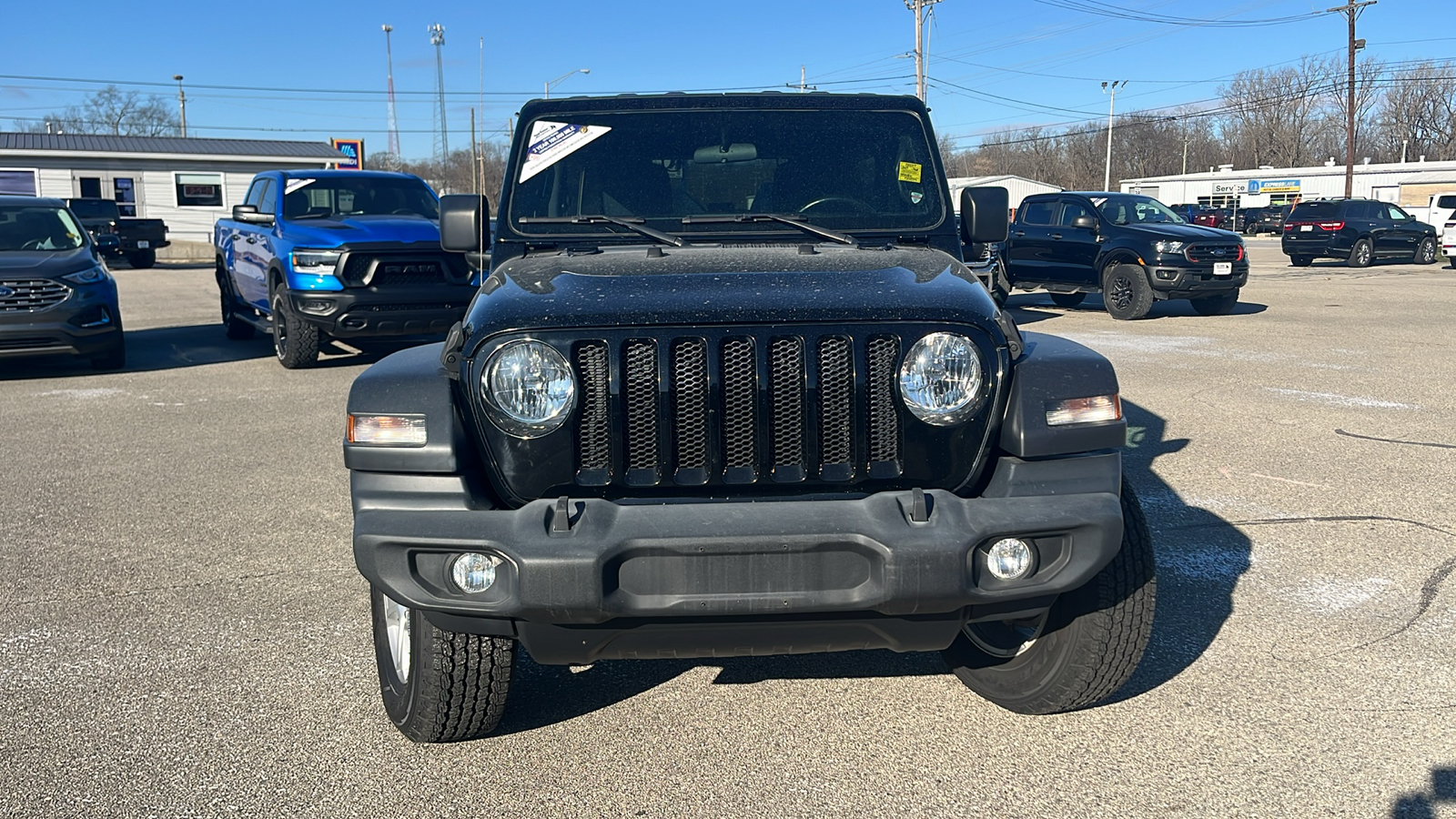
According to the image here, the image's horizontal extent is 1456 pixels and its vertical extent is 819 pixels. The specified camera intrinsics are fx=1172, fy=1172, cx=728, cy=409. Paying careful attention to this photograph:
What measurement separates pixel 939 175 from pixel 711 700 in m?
2.08

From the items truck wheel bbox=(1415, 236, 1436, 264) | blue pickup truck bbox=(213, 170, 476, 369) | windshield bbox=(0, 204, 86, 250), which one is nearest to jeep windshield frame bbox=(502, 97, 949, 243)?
blue pickup truck bbox=(213, 170, 476, 369)

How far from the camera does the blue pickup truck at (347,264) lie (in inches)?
408

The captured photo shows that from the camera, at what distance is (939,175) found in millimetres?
4344

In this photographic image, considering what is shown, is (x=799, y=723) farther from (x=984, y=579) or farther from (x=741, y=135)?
(x=741, y=135)

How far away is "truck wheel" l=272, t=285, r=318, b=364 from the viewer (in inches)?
421

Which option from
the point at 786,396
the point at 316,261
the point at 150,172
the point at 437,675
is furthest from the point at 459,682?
the point at 150,172

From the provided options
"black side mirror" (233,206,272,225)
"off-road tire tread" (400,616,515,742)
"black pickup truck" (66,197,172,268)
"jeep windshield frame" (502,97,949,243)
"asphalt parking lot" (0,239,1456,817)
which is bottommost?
"asphalt parking lot" (0,239,1456,817)

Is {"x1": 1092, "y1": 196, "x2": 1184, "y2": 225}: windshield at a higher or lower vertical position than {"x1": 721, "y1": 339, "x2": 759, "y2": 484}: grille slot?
higher

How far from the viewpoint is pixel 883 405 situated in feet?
9.69

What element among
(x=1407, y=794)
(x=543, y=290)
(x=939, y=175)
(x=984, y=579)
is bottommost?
(x=1407, y=794)

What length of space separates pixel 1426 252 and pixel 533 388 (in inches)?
1253

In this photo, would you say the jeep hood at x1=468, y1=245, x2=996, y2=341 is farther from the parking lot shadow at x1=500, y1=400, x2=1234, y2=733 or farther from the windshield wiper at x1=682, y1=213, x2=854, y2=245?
the parking lot shadow at x1=500, y1=400, x2=1234, y2=733

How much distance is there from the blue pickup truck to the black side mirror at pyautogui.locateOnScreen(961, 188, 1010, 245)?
6.35 meters

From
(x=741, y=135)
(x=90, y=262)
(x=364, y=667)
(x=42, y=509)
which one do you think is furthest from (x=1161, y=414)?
(x=90, y=262)
